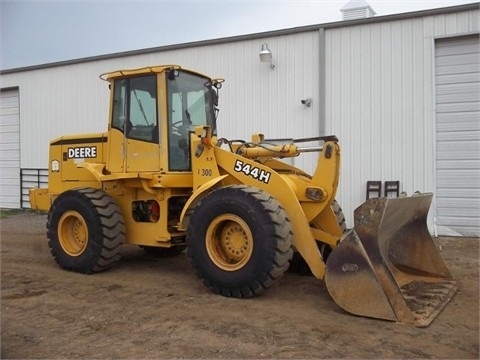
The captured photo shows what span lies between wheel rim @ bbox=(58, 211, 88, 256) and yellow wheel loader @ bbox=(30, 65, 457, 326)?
0.02 meters

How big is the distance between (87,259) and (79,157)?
1625 millimetres

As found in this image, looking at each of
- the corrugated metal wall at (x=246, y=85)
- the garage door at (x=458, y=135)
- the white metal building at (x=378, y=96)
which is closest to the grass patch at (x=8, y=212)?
the corrugated metal wall at (x=246, y=85)

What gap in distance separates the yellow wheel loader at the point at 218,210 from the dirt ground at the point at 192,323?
237 mm

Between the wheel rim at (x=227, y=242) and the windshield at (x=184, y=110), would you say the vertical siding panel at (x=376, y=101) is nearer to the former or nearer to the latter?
the windshield at (x=184, y=110)

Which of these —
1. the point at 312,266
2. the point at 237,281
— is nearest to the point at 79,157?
the point at 237,281

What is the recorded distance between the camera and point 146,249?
8.53m

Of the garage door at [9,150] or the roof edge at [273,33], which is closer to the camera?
the roof edge at [273,33]

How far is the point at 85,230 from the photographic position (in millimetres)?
6938

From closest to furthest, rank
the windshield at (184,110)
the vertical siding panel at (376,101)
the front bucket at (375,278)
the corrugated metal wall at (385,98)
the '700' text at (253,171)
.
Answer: the front bucket at (375,278) → the '700' text at (253,171) → the windshield at (184,110) → the corrugated metal wall at (385,98) → the vertical siding panel at (376,101)

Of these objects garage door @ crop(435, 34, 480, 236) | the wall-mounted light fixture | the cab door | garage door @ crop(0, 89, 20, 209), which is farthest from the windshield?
garage door @ crop(0, 89, 20, 209)

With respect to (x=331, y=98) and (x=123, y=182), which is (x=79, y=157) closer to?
(x=123, y=182)

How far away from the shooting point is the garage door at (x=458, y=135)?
→ 10047 millimetres

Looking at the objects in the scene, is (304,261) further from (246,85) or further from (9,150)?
(9,150)

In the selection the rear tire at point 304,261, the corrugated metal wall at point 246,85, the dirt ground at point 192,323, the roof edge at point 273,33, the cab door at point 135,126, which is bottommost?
the dirt ground at point 192,323
